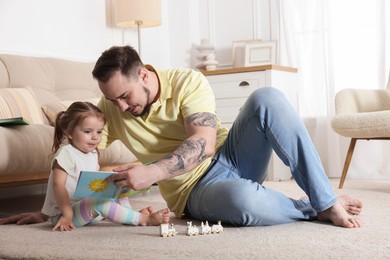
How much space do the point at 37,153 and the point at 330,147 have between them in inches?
96.9

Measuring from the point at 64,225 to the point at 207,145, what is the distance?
1.79 ft

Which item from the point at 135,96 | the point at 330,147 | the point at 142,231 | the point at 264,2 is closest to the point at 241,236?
the point at 142,231

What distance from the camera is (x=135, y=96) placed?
1824mm

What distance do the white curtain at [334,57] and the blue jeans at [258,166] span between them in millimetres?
2413

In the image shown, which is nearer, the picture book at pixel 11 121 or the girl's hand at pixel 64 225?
the girl's hand at pixel 64 225

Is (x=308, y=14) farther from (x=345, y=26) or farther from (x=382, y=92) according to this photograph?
(x=382, y=92)

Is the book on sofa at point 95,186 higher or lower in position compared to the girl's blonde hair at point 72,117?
lower

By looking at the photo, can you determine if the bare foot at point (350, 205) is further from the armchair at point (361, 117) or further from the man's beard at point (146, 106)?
the armchair at point (361, 117)

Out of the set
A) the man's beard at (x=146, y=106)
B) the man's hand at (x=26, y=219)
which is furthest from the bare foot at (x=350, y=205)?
the man's hand at (x=26, y=219)

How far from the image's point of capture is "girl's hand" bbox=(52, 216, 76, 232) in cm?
194

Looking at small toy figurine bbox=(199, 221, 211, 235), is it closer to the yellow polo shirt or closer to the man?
the man

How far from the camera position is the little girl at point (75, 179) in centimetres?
195

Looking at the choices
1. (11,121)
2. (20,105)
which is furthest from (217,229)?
(20,105)

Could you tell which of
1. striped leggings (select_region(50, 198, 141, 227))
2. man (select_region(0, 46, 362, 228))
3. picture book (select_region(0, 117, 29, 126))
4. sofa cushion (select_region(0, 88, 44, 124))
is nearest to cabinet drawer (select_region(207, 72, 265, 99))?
sofa cushion (select_region(0, 88, 44, 124))
